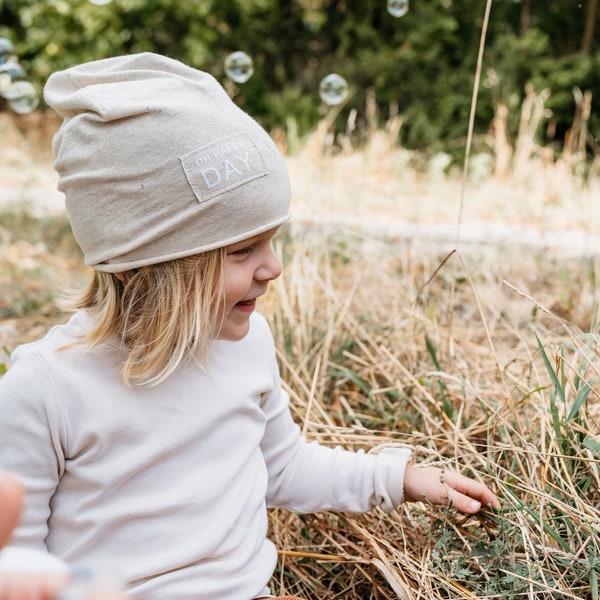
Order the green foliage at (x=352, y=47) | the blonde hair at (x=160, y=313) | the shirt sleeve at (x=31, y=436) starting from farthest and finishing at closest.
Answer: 1. the green foliage at (x=352, y=47)
2. the blonde hair at (x=160, y=313)
3. the shirt sleeve at (x=31, y=436)

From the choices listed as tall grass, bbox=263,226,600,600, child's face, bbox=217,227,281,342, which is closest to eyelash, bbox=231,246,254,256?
child's face, bbox=217,227,281,342

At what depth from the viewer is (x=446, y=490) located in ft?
5.02

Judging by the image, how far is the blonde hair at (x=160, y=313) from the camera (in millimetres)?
1307

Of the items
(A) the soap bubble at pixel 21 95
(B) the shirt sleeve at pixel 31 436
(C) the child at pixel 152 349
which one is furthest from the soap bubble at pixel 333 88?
(B) the shirt sleeve at pixel 31 436

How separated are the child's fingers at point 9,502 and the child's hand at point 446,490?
110 centimetres

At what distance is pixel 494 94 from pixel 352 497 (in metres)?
7.66

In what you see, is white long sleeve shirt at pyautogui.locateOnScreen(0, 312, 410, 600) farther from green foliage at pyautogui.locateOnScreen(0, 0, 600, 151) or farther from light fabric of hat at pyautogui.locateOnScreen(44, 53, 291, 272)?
green foliage at pyautogui.locateOnScreen(0, 0, 600, 151)

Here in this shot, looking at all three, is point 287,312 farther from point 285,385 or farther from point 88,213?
point 88,213

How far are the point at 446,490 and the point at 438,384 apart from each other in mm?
546

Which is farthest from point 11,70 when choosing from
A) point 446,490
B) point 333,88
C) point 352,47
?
point 352,47

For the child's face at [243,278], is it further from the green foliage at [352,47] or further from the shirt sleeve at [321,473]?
the green foliage at [352,47]

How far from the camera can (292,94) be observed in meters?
9.66

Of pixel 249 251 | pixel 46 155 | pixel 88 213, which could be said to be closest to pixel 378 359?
pixel 249 251

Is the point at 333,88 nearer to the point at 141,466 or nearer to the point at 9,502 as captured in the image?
Answer: the point at 141,466
